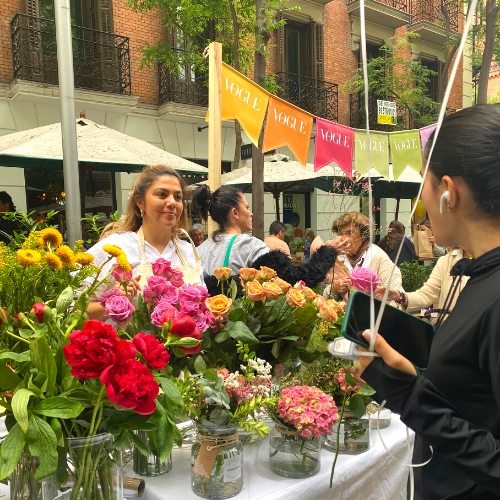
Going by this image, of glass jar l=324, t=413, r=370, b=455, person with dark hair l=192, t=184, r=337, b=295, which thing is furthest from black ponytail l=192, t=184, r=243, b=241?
glass jar l=324, t=413, r=370, b=455

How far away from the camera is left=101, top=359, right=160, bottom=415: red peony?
778 millimetres

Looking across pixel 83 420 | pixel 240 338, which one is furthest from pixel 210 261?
pixel 83 420

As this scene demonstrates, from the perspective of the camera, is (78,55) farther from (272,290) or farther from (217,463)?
(217,463)

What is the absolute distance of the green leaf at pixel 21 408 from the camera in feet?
2.60

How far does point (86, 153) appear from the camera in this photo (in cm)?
464

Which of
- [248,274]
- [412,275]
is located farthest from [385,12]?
[248,274]

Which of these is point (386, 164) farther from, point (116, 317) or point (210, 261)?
point (116, 317)

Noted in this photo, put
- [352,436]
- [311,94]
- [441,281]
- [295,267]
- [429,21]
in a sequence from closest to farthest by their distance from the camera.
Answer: [352,436] → [295,267] → [441,281] → [311,94] → [429,21]

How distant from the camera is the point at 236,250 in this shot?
2.57 metres

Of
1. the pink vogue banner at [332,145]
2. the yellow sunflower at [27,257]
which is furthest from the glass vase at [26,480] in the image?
the pink vogue banner at [332,145]

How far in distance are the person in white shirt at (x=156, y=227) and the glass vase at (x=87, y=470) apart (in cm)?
136

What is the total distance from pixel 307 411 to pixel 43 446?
0.61m

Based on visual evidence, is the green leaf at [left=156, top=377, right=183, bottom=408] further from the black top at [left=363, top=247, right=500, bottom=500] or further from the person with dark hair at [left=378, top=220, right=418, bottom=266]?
the person with dark hair at [left=378, top=220, right=418, bottom=266]

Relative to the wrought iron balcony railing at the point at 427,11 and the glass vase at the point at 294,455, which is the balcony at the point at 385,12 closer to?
the wrought iron balcony railing at the point at 427,11
